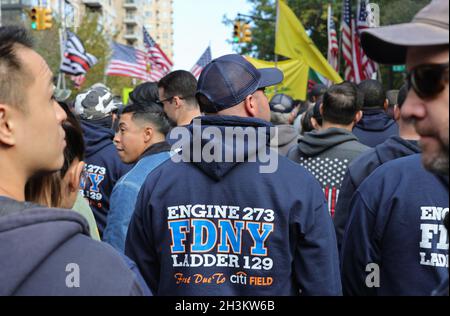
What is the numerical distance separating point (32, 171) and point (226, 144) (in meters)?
1.37

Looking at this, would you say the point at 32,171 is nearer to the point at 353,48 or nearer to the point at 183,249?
the point at 183,249

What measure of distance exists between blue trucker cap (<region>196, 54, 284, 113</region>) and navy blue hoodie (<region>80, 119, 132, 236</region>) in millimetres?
2230

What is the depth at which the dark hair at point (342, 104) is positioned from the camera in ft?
17.4

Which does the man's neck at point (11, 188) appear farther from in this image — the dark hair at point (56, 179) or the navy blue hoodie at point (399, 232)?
the navy blue hoodie at point (399, 232)

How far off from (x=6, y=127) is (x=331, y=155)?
3385 mm

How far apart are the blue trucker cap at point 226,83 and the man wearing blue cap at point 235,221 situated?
192mm

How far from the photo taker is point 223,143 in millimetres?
3416

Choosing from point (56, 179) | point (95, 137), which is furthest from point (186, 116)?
point (56, 179)

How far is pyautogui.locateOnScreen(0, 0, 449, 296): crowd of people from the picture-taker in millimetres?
1921

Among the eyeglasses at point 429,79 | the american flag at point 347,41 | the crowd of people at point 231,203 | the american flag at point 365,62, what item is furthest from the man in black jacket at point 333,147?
the american flag at point 347,41

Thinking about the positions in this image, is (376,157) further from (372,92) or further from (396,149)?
(372,92)
